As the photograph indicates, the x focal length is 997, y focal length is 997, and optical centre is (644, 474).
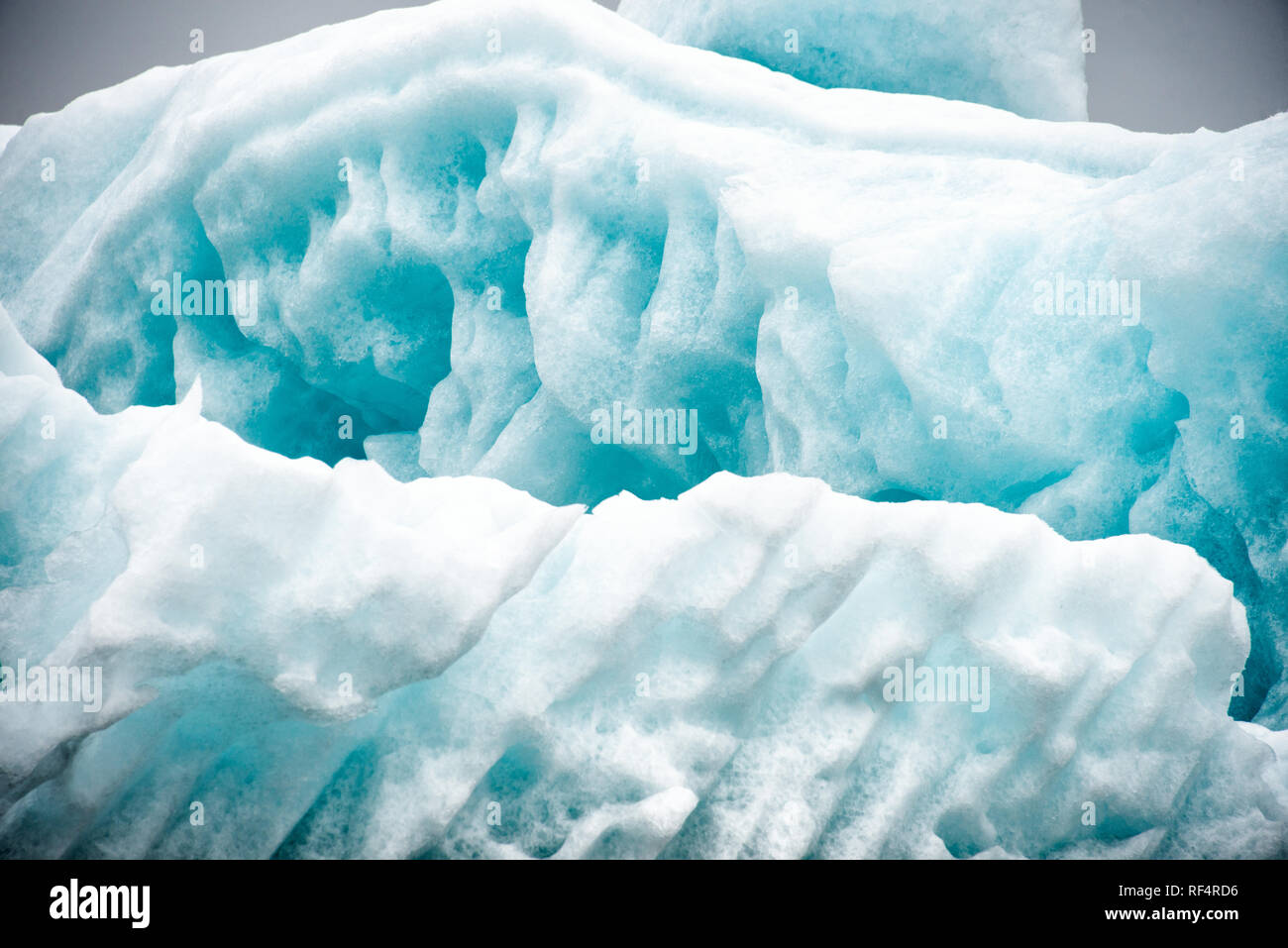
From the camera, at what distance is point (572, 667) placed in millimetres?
1372

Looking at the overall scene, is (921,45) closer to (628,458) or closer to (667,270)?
(667,270)

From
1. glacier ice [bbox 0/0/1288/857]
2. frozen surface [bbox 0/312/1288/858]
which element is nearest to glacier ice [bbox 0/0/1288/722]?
glacier ice [bbox 0/0/1288/857]

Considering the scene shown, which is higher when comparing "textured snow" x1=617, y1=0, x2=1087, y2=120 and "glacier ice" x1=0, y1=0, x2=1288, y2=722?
"textured snow" x1=617, y1=0, x2=1087, y2=120

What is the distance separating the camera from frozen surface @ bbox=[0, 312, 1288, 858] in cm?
126

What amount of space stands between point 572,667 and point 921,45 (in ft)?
7.95

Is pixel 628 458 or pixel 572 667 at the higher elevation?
pixel 572 667

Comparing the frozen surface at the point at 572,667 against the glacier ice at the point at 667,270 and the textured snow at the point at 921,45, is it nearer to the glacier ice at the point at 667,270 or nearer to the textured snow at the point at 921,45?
the glacier ice at the point at 667,270
